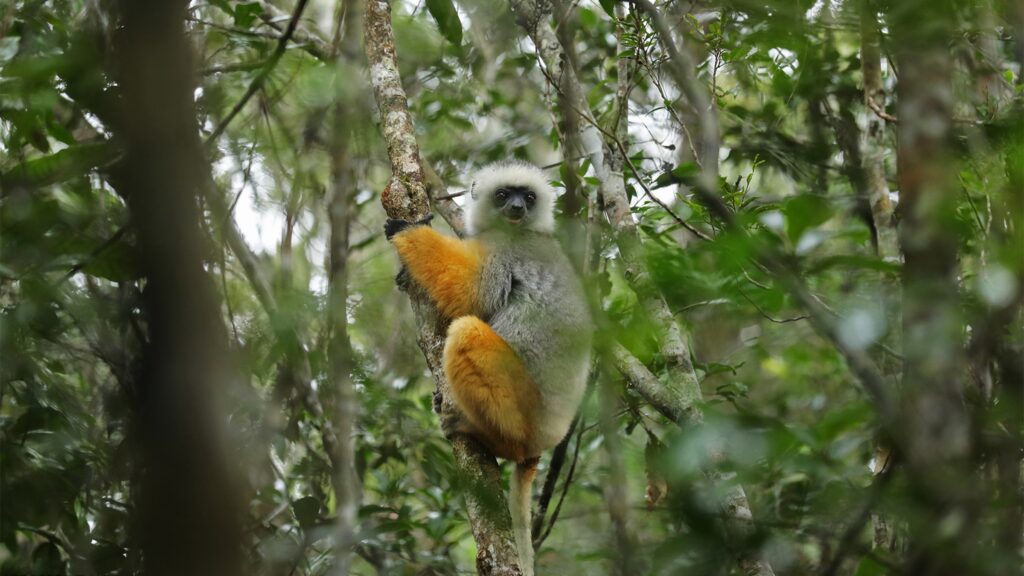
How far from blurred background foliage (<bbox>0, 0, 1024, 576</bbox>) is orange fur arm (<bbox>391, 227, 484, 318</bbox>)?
1.17 feet

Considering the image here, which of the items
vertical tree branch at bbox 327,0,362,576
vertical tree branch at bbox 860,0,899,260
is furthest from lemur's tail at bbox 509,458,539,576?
vertical tree branch at bbox 860,0,899,260

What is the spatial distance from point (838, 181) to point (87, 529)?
230 inches

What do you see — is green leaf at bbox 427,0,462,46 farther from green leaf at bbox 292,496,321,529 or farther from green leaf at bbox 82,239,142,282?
green leaf at bbox 292,496,321,529

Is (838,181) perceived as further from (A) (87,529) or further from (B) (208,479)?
(B) (208,479)

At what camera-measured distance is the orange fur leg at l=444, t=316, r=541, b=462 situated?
4723 mm

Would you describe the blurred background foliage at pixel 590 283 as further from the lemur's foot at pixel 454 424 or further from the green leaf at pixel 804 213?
the lemur's foot at pixel 454 424

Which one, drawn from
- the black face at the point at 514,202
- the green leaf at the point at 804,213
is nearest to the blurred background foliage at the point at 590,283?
the green leaf at the point at 804,213

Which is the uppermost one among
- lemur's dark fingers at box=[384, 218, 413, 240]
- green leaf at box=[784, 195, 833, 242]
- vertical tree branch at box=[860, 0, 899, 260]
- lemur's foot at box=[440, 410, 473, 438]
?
vertical tree branch at box=[860, 0, 899, 260]

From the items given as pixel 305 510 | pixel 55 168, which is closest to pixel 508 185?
pixel 305 510

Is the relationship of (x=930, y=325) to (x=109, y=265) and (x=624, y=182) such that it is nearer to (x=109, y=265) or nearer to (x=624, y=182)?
(x=109, y=265)

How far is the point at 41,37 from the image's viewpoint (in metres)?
4.68

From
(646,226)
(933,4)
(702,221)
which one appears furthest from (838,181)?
(933,4)

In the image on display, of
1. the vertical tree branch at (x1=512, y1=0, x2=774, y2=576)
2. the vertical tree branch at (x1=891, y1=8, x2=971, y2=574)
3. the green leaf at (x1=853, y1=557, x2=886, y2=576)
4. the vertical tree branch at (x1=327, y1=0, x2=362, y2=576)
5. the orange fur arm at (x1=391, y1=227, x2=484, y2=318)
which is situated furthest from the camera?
the orange fur arm at (x1=391, y1=227, x2=484, y2=318)

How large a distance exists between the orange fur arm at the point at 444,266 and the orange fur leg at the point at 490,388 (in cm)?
20
